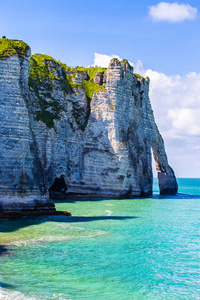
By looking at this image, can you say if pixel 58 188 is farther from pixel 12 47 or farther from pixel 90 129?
pixel 12 47

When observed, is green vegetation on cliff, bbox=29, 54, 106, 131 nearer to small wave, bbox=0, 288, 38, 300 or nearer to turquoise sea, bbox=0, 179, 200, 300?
turquoise sea, bbox=0, 179, 200, 300

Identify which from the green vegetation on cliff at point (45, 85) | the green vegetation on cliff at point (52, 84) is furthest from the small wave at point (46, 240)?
the green vegetation on cliff at point (52, 84)

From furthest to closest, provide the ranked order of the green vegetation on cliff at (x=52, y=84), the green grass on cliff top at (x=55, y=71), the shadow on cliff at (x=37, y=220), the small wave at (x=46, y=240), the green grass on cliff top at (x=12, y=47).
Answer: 1. the green grass on cliff top at (x=55, y=71)
2. the green vegetation on cliff at (x=52, y=84)
3. the green grass on cliff top at (x=12, y=47)
4. the shadow on cliff at (x=37, y=220)
5. the small wave at (x=46, y=240)

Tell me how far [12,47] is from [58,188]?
2497 cm

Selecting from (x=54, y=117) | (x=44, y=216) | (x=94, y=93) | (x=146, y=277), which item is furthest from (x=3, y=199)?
(x=94, y=93)

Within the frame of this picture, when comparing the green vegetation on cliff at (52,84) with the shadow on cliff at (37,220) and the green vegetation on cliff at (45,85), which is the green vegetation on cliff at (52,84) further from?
the shadow on cliff at (37,220)

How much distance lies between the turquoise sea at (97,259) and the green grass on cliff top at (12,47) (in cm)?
1483

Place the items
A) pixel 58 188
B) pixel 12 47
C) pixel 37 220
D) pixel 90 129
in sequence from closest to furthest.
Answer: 1. pixel 37 220
2. pixel 12 47
3. pixel 58 188
4. pixel 90 129

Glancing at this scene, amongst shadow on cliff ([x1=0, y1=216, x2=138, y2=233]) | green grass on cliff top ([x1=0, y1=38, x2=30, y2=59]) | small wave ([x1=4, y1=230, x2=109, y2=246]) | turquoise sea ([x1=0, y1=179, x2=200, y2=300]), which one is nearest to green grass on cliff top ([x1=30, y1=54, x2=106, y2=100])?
green grass on cliff top ([x1=0, y1=38, x2=30, y2=59])

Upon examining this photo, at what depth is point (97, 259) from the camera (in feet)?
58.7

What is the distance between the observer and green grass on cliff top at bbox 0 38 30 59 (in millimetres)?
32812

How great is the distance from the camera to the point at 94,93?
5638 cm

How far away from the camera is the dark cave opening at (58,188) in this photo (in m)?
51.9

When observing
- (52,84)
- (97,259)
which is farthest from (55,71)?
(97,259)
